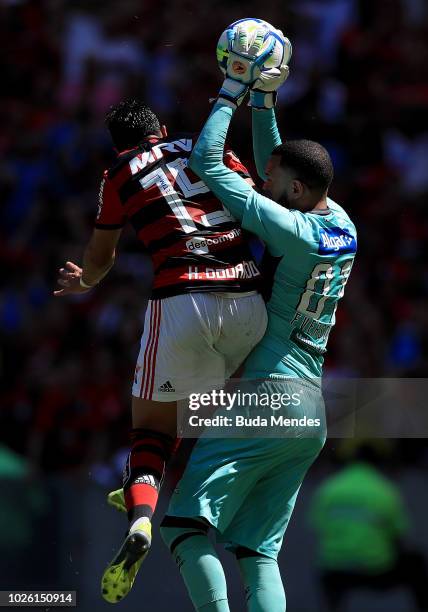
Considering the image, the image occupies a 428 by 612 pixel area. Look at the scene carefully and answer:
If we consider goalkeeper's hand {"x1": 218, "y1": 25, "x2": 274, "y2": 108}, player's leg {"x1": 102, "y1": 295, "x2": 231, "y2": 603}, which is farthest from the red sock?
goalkeeper's hand {"x1": 218, "y1": 25, "x2": 274, "y2": 108}

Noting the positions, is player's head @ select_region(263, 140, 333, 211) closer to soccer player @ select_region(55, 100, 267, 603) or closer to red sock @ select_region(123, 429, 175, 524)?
soccer player @ select_region(55, 100, 267, 603)

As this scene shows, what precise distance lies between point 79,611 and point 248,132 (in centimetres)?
301

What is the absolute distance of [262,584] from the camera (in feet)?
17.2

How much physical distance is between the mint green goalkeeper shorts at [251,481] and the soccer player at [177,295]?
0.53ft

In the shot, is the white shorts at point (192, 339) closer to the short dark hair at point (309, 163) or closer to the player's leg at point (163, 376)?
the player's leg at point (163, 376)

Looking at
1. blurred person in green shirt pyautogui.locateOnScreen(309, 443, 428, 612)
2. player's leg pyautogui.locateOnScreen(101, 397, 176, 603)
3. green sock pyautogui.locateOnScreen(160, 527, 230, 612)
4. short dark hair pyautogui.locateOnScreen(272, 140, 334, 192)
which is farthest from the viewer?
blurred person in green shirt pyautogui.locateOnScreen(309, 443, 428, 612)

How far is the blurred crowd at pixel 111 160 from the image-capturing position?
9.49 meters

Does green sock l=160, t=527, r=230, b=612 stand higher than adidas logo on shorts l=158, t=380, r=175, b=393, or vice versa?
adidas logo on shorts l=158, t=380, r=175, b=393

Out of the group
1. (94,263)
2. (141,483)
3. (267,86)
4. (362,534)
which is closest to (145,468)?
(141,483)

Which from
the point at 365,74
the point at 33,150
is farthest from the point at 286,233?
the point at 33,150

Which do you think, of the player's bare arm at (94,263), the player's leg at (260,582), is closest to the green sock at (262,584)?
the player's leg at (260,582)

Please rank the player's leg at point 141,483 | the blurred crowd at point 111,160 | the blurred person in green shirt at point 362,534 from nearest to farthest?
the player's leg at point 141,483 < the blurred person in green shirt at point 362,534 < the blurred crowd at point 111,160

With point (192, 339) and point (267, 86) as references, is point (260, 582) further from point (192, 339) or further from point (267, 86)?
point (267, 86)

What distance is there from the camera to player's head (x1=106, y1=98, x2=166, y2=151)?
18.1 ft
